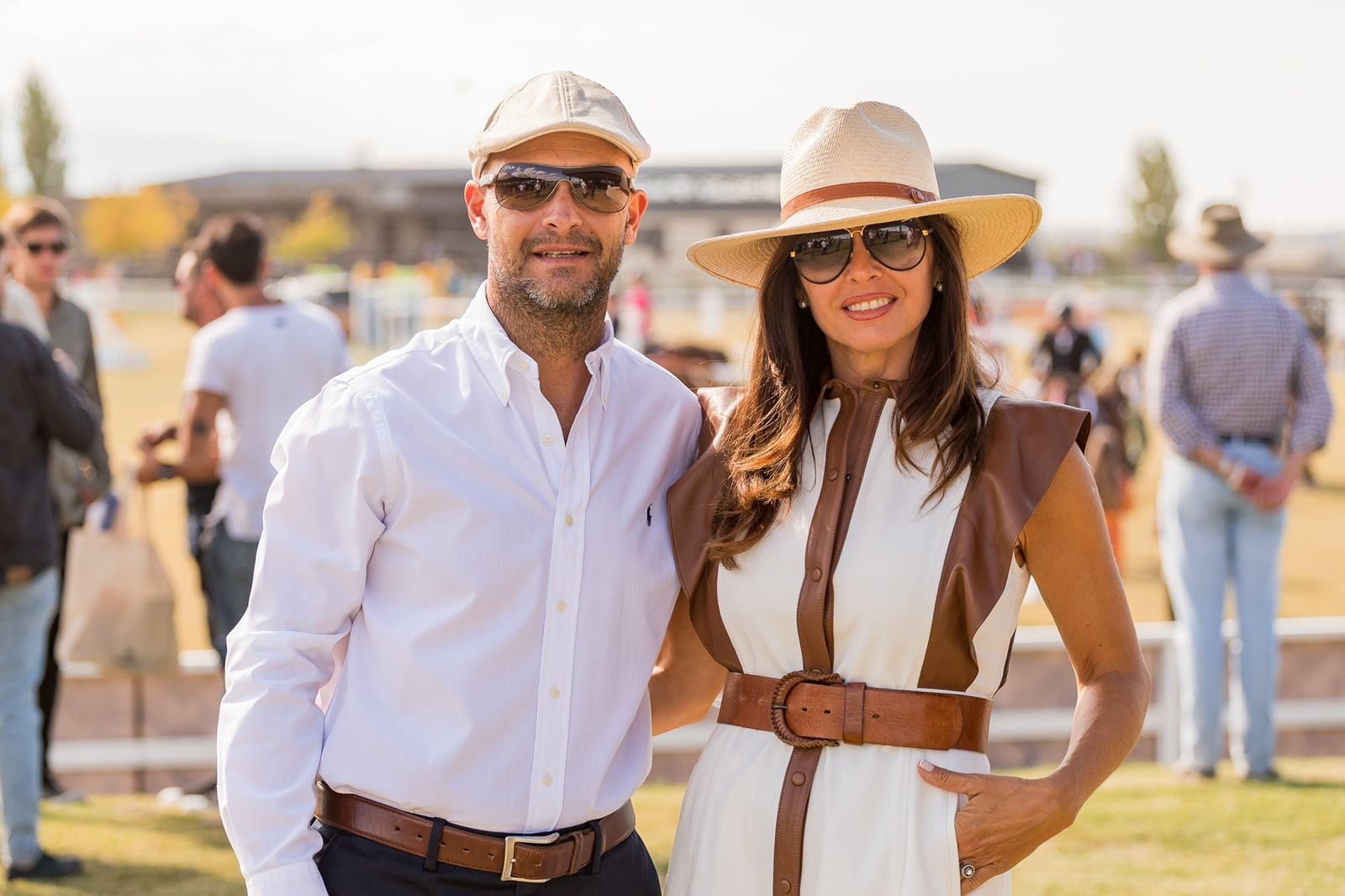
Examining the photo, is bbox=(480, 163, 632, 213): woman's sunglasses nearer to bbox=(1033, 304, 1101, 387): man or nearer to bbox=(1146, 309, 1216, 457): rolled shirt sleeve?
bbox=(1146, 309, 1216, 457): rolled shirt sleeve

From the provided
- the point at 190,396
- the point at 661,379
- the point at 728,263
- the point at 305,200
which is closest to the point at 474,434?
the point at 661,379

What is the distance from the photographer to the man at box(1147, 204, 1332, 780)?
5.96m

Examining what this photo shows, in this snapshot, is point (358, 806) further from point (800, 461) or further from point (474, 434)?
point (800, 461)

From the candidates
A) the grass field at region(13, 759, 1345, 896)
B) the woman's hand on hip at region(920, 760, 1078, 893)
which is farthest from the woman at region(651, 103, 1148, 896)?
the grass field at region(13, 759, 1345, 896)

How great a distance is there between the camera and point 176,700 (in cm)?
648

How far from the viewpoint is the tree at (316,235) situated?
249ft

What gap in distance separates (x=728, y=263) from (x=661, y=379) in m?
0.28

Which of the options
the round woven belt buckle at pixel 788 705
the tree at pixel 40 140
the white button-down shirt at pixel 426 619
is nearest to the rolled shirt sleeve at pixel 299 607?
the white button-down shirt at pixel 426 619

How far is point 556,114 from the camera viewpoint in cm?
237

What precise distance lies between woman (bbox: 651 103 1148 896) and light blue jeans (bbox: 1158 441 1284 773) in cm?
377

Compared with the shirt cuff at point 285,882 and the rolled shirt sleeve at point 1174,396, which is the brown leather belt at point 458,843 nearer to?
the shirt cuff at point 285,882

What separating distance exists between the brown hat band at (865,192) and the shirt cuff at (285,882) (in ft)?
4.50

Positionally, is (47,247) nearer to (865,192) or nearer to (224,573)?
(224,573)

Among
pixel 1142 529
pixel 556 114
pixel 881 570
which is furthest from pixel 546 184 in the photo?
pixel 1142 529
